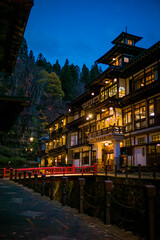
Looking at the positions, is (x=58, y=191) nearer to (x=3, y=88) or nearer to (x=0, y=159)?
(x=0, y=159)

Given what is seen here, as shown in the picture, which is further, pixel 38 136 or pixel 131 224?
pixel 38 136

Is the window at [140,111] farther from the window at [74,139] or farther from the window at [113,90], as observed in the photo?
the window at [74,139]

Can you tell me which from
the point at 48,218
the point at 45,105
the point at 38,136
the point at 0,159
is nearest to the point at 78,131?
the point at 0,159

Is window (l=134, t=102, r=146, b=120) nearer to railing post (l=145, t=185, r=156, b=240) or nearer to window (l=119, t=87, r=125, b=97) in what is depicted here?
window (l=119, t=87, r=125, b=97)

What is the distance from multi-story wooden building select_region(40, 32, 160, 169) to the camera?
24.5 metres

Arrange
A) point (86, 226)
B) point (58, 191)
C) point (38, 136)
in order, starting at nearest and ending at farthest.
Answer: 1. point (86, 226)
2. point (58, 191)
3. point (38, 136)

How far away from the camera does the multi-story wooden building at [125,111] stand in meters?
24.5

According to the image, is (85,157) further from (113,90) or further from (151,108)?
(151,108)

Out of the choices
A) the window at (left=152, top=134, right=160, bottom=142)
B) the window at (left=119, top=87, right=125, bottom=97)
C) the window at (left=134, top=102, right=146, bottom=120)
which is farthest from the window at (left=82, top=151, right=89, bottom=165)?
the window at (left=152, top=134, right=160, bottom=142)

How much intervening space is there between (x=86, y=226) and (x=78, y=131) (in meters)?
37.1

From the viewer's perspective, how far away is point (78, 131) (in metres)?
43.2

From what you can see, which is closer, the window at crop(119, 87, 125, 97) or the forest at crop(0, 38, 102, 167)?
the window at crop(119, 87, 125, 97)

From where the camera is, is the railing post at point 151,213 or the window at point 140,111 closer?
the railing post at point 151,213

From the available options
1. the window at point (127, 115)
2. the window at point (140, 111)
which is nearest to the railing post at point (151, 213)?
the window at point (140, 111)
